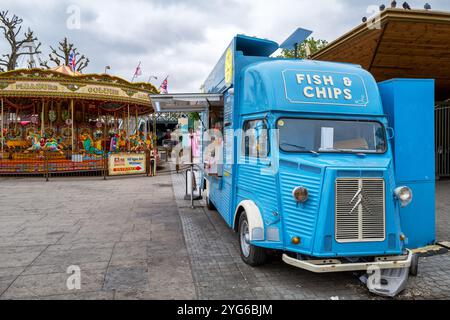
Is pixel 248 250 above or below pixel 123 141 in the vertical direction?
below

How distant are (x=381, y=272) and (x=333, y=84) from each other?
104 inches

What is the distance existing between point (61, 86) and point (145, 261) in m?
15.0

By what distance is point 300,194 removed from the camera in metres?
4.05

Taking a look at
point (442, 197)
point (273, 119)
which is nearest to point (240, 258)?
point (273, 119)

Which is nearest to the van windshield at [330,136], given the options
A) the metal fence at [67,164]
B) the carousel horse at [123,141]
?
the metal fence at [67,164]

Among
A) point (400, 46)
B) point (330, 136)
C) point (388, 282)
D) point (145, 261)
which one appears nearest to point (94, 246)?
point (145, 261)

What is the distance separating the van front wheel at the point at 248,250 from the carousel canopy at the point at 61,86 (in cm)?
1367

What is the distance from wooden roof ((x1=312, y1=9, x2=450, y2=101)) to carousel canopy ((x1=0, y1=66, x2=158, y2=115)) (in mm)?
10558

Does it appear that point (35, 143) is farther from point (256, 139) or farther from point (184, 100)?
point (256, 139)

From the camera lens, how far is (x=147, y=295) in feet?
13.3

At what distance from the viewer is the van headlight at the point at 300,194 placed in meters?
4.05

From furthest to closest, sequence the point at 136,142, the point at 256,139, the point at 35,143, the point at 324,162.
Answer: the point at 136,142, the point at 35,143, the point at 256,139, the point at 324,162

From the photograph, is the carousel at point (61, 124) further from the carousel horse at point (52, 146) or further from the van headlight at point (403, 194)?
the van headlight at point (403, 194)

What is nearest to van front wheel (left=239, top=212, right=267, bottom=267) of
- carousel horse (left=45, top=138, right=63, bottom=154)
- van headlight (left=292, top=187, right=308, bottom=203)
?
van headlight (left=292, top=187, right=308, bottom=203)
